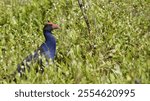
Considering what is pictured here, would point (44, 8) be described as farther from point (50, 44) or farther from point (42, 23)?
point (50, 44)

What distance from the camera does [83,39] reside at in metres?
9.59

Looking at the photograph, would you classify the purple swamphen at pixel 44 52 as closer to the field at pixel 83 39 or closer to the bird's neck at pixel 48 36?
the bird's neck at pixel 48 36

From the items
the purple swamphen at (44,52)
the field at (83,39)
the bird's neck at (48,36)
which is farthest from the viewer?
the bird's neck at (48,36)

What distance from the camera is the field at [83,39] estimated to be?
7922 mm

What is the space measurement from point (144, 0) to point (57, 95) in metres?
5.38

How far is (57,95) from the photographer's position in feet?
22.3

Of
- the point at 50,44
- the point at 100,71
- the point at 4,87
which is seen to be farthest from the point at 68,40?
the point at 4,87

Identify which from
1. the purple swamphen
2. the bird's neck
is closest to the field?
the purple swamphen

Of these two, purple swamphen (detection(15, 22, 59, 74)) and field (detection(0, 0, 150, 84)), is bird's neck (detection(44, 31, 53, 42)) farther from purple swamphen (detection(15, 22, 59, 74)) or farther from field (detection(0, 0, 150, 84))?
field (detection(0, 0, 150, 84))

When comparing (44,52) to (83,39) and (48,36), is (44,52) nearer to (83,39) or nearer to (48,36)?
(48,36)

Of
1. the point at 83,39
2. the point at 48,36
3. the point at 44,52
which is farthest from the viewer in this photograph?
the point at 83,39

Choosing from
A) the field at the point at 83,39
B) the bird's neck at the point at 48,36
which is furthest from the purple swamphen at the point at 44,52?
the field at the point at 83,39


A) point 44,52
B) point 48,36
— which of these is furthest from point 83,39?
point 44,52

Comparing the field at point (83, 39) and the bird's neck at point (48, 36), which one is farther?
the bird's neck at point (48, 36)
